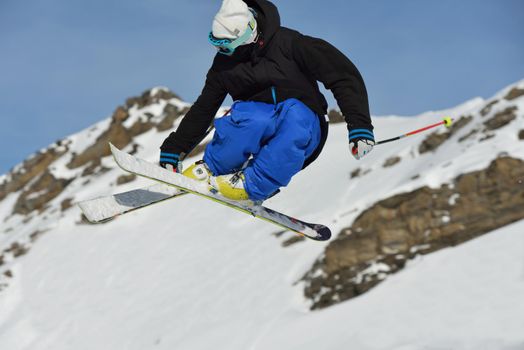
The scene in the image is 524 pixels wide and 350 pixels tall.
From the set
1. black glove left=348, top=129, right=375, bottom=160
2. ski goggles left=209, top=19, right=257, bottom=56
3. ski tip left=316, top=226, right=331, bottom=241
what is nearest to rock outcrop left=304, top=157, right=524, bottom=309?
A: ski tip left=316, top=226, right=331, bottom=241

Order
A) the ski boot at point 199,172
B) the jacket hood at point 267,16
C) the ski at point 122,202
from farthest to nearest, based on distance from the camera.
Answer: the ski at point 122,202 → the ski boot at point 199,172 → the jacket hood at point 267,16

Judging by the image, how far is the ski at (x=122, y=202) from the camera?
584 centimetres

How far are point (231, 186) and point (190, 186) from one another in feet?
1.18

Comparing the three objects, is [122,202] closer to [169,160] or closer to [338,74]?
[169,160]

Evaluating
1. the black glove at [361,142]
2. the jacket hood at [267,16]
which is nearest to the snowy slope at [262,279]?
the black glove at [361,142]

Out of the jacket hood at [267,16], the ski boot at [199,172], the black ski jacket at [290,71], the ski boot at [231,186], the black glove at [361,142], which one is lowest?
the black glove at [361,142]

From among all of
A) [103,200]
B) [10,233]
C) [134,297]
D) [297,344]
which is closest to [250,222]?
[134,297]

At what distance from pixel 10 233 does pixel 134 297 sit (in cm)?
1674

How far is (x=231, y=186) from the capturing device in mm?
5516

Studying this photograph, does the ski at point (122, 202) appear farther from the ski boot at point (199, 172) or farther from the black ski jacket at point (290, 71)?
the black ski jacket at point (290, 71)

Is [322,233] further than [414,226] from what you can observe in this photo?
No

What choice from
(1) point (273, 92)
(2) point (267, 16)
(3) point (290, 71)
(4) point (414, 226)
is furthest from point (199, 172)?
(4) point (414, 226)

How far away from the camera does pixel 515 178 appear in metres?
20.1

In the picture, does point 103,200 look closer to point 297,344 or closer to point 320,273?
point 297,344
